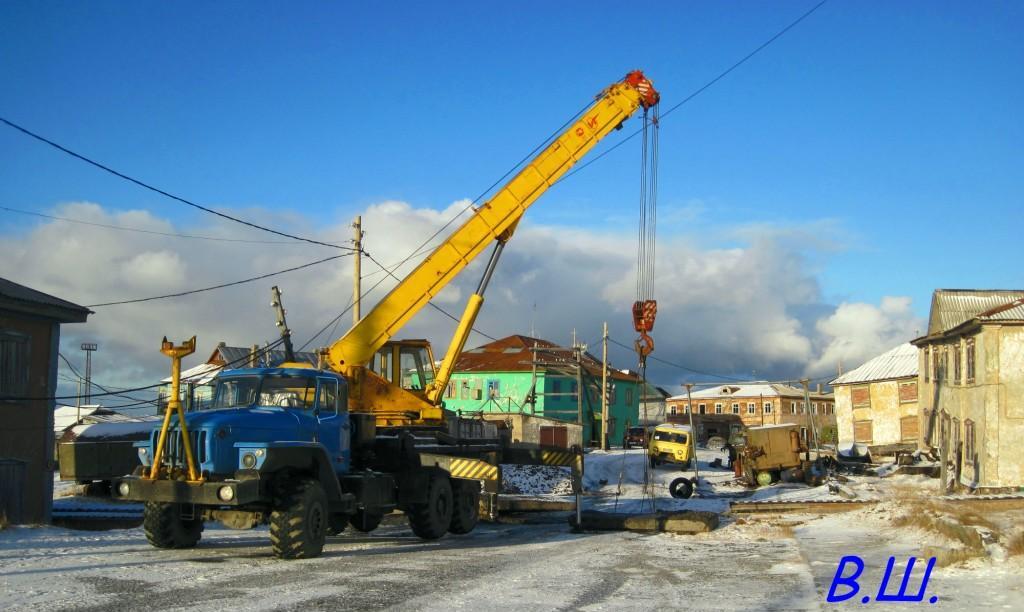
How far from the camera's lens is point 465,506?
1898cm

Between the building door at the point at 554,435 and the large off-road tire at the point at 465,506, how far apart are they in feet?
112

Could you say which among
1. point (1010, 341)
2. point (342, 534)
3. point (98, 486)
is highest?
point (1010, 341)

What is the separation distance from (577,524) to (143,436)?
16003 millimetres

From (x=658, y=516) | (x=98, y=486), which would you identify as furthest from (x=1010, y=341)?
(x=98, y=486)

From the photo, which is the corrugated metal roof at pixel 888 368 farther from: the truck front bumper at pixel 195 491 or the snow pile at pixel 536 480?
the truck front bumper at pixel 195 491

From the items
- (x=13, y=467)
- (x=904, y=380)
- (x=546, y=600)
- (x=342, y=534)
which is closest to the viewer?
(x=546, y=600)

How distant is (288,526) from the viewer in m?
13.5

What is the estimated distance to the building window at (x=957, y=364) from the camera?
112 ft

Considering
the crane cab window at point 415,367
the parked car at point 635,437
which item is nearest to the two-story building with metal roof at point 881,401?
the parked car at point 635,437

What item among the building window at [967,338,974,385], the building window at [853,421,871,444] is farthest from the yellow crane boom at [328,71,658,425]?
the building window at [853,421,871,444]

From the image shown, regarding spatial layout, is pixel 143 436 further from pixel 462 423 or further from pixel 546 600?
pixel 546 600

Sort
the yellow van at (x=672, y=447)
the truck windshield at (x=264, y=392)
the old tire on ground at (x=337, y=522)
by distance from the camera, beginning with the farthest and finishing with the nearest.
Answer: the yellow van at (x=672, y=447), the old tire on ground at (x=337, y=522), the truck windshield at (x=264, y=392)

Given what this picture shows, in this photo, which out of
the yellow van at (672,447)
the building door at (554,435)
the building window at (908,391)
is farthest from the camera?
the building window at (908,391)

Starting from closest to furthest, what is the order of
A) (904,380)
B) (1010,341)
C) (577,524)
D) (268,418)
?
(268,418)
(577,524)
(1010,341)
(904,380)
